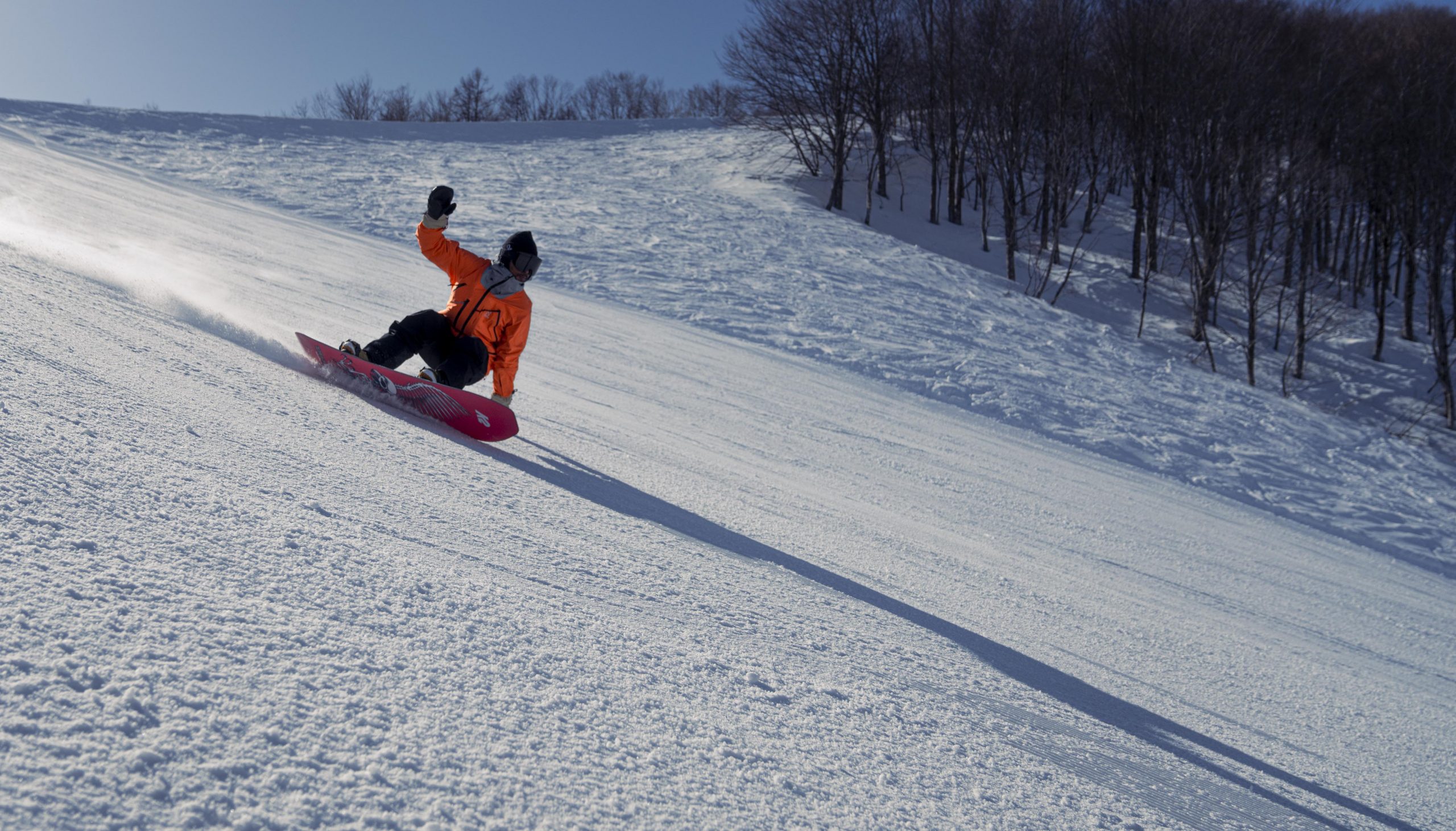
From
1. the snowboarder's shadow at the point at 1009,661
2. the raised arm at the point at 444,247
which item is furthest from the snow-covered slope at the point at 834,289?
the snowboarder's shadow at the point at 1009,661

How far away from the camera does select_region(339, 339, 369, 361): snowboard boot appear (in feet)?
15.8

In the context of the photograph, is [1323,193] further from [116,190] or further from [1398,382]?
[116,190]

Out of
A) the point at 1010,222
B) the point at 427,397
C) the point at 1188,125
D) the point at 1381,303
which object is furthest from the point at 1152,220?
the point at 427,397

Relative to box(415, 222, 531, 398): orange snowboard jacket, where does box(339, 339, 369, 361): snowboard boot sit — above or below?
below

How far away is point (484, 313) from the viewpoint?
524 centimetres

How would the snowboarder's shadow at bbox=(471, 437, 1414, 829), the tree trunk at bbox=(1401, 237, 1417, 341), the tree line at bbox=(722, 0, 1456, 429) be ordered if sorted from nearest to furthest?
1. the snowboarder's shadow at bbox=(471, 437, 1414, 829)
2. the tree line at bbox=(722, 0, 1456, 429)
3. the tree trunk at bbox=(1401, 237, 1417, 341)

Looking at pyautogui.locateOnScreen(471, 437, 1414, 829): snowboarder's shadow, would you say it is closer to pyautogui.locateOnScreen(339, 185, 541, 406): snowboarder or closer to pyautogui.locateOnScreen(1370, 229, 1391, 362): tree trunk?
pyautogui.locateOnScreen(339, 185, 541, 406): snowboarder

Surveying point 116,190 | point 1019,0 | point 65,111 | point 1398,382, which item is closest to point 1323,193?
point 1398,382

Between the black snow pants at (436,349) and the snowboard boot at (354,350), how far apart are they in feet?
0.09

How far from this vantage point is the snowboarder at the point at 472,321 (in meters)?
5.08

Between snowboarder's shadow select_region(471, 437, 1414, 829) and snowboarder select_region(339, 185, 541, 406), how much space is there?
88 centimetres

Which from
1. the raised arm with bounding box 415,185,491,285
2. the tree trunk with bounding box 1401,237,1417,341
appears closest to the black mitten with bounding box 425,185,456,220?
the raised arm with bounding box 415,185,491,285

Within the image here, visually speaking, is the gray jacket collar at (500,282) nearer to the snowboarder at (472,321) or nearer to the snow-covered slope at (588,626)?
the snowboarder at (472,321)

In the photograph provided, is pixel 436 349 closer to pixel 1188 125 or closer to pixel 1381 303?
pixel 1188 125
